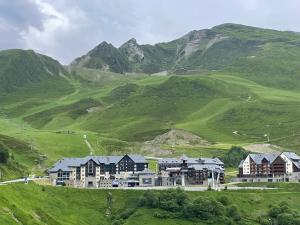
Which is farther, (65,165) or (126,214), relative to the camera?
(65,165)

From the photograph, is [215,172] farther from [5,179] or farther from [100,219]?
[5,179]

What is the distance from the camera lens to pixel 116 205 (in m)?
158

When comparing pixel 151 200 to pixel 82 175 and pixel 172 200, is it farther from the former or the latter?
pixel 82 175

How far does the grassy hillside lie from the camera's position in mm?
135750

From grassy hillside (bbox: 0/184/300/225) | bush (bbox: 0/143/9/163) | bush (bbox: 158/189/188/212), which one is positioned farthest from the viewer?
bush (bbox: 0/143/9/163)

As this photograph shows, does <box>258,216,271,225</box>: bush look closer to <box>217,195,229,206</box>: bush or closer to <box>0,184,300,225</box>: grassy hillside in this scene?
<box>0,184,300,225</box>: grassy hillside

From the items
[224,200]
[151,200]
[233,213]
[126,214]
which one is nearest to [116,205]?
[126,214]

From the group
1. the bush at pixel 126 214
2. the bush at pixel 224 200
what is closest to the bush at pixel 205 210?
the bush at pixel 224 200


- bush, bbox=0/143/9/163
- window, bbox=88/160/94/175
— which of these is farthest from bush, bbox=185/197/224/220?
bush, bbox=0/143/9/163

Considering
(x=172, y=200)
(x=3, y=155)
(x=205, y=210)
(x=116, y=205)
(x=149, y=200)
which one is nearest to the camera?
(x=205, y=210)

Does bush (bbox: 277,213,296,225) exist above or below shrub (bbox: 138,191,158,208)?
below

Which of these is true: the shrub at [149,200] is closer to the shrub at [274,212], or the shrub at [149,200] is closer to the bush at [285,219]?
the shrub at [274,212]

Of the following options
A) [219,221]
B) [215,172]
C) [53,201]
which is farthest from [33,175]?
[219,221]

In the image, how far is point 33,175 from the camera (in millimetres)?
196500
